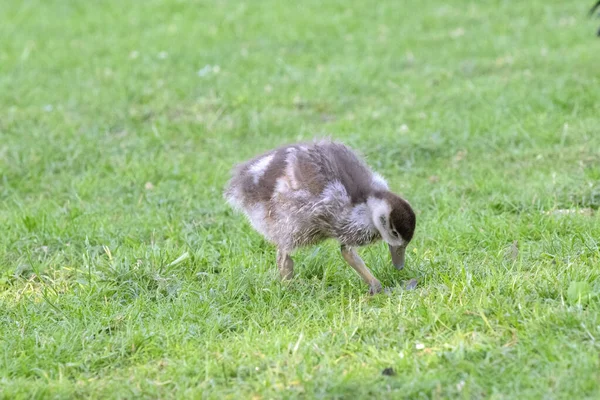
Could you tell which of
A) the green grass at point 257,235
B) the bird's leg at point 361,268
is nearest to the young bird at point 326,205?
the bird's leg at point 361,268

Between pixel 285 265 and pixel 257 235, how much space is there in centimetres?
85

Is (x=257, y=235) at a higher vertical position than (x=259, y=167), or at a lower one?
lower

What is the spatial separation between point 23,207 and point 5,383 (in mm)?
3066

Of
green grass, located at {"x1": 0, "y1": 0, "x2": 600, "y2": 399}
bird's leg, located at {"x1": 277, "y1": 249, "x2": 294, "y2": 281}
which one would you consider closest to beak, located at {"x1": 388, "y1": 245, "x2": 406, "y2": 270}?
green grass, located at {"x1": 0, "y1": 0, "x2": 600, "y2": 399}

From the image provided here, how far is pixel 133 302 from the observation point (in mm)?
5258

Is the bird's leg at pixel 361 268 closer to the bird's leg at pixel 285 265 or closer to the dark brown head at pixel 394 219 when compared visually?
the dark brown head at pixel 394 219

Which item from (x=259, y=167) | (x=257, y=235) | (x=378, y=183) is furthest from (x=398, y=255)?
(x=257, y=235)

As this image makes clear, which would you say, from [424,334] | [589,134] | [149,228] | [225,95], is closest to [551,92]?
[589,134]

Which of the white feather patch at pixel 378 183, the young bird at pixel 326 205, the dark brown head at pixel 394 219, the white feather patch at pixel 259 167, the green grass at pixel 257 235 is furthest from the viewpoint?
the white feather patch at pixel 259 167

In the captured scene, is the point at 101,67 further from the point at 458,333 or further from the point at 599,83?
the point at 458,333

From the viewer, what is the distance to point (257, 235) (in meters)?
6.31

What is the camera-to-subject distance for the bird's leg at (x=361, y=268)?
517 cm

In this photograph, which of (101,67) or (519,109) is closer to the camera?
(519,109)

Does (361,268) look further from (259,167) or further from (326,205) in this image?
(259,167)
